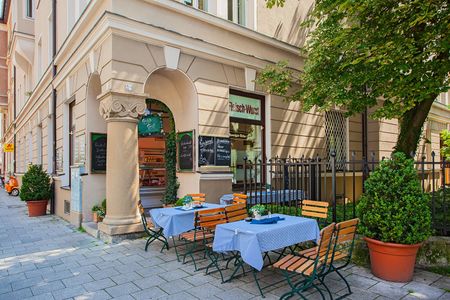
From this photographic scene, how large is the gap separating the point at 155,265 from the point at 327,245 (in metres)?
2.87

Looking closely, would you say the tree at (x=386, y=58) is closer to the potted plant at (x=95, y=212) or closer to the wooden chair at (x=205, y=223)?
the wooden chair at (x=205, y=223)

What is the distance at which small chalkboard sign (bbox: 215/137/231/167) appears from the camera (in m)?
8.20

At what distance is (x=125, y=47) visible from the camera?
684 centimetres

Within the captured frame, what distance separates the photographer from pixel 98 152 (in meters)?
8.08

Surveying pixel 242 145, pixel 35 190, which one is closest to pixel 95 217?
pixel 35 190

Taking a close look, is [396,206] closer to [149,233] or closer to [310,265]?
[310,265]

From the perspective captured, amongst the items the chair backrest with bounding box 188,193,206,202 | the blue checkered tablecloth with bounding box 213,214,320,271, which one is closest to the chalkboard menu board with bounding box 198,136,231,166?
the chair backrest with bounding box 188,193,206,202

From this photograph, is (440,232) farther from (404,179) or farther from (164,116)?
(164,116)

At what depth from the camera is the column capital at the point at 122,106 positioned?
21.9ft

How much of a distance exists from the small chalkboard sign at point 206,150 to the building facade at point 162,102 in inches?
1.0

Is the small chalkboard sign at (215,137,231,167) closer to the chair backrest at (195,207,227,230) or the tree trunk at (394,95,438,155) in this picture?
the chair backrest at (195,207,227,230)

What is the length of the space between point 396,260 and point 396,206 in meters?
0.73

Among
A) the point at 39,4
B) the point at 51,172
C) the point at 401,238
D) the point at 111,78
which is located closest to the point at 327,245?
the point at 401,238

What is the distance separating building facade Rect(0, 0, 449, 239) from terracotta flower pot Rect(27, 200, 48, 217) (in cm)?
76
